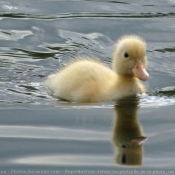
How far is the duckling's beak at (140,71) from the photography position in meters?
5.91

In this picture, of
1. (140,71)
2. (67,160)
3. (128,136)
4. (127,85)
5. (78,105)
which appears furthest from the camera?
(127,85)

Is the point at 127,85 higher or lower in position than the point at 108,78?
lower

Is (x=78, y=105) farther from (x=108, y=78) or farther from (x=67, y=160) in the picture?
(x=67, y=160)

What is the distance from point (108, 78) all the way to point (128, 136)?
1313mm

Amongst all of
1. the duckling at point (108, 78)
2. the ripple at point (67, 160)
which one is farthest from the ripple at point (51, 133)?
the duckling at point (108, 78)

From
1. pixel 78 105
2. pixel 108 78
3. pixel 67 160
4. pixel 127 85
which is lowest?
pixel 67 160

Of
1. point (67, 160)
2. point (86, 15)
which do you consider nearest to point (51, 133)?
point (67, 160)

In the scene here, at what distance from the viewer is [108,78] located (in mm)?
6309

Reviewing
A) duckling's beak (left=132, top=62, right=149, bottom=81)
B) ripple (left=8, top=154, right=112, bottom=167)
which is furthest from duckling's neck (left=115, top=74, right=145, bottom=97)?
ripple (left=8, top=154, right=112, bottom=167)

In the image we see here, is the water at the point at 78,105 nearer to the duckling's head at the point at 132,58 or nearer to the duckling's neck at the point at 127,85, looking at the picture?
the duckling's neck at the point at 127,85

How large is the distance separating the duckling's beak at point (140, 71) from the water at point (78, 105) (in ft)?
0.71

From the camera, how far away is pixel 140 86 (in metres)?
6.25

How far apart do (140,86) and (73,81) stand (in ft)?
1.87

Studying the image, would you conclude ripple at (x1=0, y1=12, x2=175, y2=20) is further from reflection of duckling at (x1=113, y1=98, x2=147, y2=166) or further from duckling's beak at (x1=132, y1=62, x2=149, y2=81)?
reflection of duckling at (x1=113, y1=98, x2=147, y2=166)
